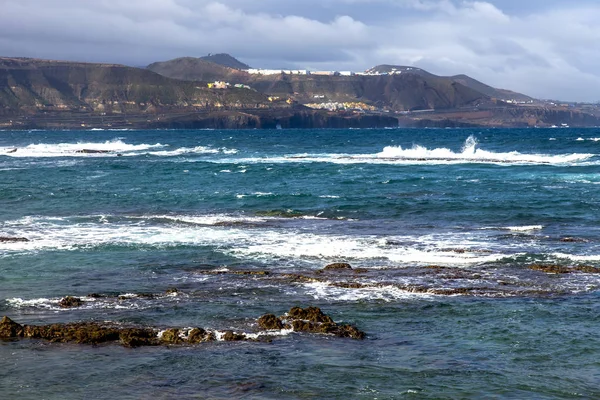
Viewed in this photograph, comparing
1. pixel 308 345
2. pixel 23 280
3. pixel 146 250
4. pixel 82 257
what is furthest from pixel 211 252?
pixel 308 345

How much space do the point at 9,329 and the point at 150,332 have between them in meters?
2.71

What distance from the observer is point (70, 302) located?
17516 millimetres

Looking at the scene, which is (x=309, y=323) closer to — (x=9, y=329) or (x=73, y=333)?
(x=73, y=333)

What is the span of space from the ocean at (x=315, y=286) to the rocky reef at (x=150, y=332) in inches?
10.2

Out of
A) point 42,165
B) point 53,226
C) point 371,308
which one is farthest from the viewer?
point 42,165

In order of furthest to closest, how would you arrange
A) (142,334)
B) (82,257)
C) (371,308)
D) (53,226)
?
1. (53,226)
2. (82,257)
3. (371,308)
4. (142,334)

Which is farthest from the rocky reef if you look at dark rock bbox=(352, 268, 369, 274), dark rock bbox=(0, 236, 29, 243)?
dark rock bbox=(0, 236, 29, 243)

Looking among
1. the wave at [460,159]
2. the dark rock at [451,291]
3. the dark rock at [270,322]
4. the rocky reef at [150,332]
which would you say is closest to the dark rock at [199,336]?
the rocky reef at [150,332]

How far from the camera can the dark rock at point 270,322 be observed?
51.5ft

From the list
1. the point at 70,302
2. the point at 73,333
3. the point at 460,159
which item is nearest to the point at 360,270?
the point at 70,302

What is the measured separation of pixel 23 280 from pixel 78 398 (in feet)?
29.8

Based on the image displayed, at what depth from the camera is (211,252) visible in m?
24.6

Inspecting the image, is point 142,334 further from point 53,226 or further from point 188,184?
point 188,184

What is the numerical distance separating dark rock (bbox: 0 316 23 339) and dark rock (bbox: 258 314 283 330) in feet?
15.3
